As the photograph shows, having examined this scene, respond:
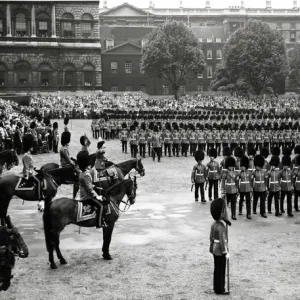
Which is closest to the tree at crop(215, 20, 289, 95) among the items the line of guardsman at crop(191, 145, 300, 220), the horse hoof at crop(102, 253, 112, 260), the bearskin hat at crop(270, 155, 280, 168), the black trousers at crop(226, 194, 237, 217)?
the line of guardsman at crop(191, 145, 300, 220)

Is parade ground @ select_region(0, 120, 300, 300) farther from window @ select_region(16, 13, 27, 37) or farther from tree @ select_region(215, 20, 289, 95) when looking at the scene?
window @ select_region(16, 13, 27, 37)

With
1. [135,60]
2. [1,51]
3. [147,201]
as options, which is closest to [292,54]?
[135,60]

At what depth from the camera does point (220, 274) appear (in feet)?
31.0

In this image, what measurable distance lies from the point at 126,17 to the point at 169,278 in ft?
278

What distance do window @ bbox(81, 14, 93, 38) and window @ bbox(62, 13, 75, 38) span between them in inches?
56.3

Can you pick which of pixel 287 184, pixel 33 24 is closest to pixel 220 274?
pixel 287 184

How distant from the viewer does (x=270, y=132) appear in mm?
29797

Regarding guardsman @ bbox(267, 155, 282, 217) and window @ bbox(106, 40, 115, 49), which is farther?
window @ bbox(106, 40, 115, 49)

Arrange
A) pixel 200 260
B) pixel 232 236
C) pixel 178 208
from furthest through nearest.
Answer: pixel 178 208 → pixel 232 236 → pixel 200 260

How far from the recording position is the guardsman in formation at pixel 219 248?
9422 mm

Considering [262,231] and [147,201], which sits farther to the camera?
[147,201]

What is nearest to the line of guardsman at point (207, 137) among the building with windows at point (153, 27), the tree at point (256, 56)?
the tree at point (256, 56)

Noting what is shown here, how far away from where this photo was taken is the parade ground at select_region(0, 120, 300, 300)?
9.65m

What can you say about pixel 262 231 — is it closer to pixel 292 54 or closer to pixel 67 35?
pixel 67 35
